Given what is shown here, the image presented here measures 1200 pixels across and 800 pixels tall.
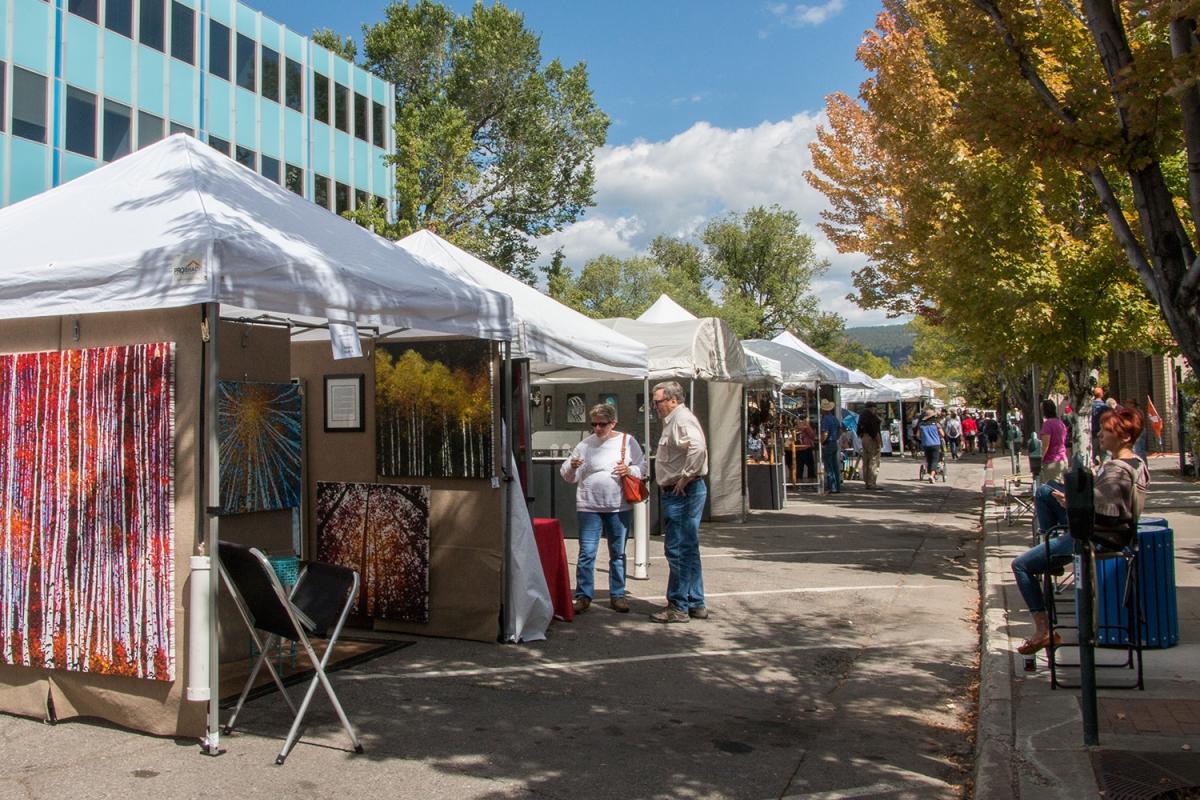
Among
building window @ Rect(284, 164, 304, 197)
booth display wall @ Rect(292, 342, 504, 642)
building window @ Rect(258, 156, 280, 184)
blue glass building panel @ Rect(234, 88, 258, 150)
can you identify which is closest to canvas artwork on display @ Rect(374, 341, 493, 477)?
booth display wall @ Rect(292, 342, 504, 642)

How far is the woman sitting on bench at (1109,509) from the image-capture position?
5.80 m

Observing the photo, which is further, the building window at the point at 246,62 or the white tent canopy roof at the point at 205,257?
the building window at the point at 246,62

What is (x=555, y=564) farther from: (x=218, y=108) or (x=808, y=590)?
(x=218, y=108)

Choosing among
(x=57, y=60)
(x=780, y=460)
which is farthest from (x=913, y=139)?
(x=57, y=60)

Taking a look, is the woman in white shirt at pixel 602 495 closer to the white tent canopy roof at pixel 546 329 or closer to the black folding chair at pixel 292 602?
the white tent canopy roof at pixel 546 329

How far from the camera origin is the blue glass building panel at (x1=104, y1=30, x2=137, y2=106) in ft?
96.3

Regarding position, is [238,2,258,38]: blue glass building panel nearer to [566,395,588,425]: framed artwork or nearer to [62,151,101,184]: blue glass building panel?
[62,151,101,184]: blue glass building panel

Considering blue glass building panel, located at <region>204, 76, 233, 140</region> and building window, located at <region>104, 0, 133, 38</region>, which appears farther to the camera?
blue glass building panel, located at <region>204, 76, 233, 140</region>

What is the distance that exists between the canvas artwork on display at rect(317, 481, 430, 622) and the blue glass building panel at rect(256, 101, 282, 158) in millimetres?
30852

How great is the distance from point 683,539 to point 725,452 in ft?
24.6

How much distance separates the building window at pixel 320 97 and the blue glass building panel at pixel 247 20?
3300mm

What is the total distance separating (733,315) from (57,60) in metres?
36.2

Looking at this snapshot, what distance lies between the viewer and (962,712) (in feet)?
18.6

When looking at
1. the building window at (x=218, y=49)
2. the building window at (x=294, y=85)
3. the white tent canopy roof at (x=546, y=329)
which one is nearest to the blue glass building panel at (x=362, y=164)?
the building window at (x=294, y=85)
